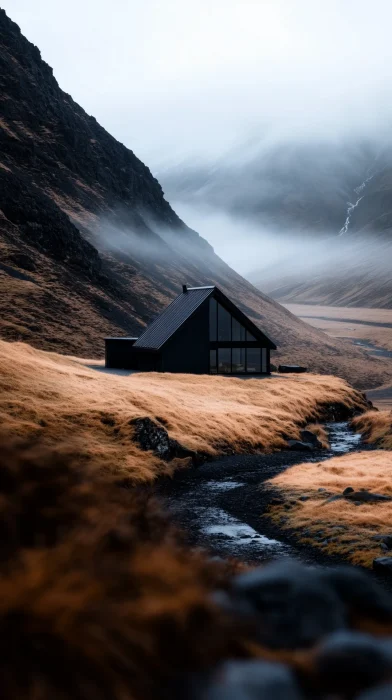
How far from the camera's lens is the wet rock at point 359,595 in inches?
333

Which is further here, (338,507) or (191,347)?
(191,347)

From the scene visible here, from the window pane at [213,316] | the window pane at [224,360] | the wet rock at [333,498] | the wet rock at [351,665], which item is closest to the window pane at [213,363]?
the window pane at [224,360]

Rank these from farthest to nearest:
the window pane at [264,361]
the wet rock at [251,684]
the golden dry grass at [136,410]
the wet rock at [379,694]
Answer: the window pane at [264,361]
the golden dry grass at [136,410]
the wet rock at [379,694]
the wet rock at [251,684]

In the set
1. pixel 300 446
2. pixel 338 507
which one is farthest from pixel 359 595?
pixel 300 446

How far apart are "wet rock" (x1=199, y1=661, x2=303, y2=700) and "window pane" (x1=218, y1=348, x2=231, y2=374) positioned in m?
72.0

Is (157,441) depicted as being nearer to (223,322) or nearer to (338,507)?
(338,507)

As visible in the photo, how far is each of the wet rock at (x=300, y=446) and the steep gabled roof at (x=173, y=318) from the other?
2806cm

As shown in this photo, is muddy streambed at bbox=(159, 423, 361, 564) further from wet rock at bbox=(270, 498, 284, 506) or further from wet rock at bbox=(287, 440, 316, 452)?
wet rock at bbox=(287, 440, 316, 452)

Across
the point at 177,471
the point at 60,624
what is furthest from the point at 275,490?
the point at 60,624

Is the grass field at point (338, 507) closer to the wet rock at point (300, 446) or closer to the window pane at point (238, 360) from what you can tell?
the wet rock at point (300, 446)

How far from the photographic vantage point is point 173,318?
259 ft

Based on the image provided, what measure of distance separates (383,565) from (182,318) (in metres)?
56.2

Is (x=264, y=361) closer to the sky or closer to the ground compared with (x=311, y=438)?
closer to the sky

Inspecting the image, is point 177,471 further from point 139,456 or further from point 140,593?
point 140,593
